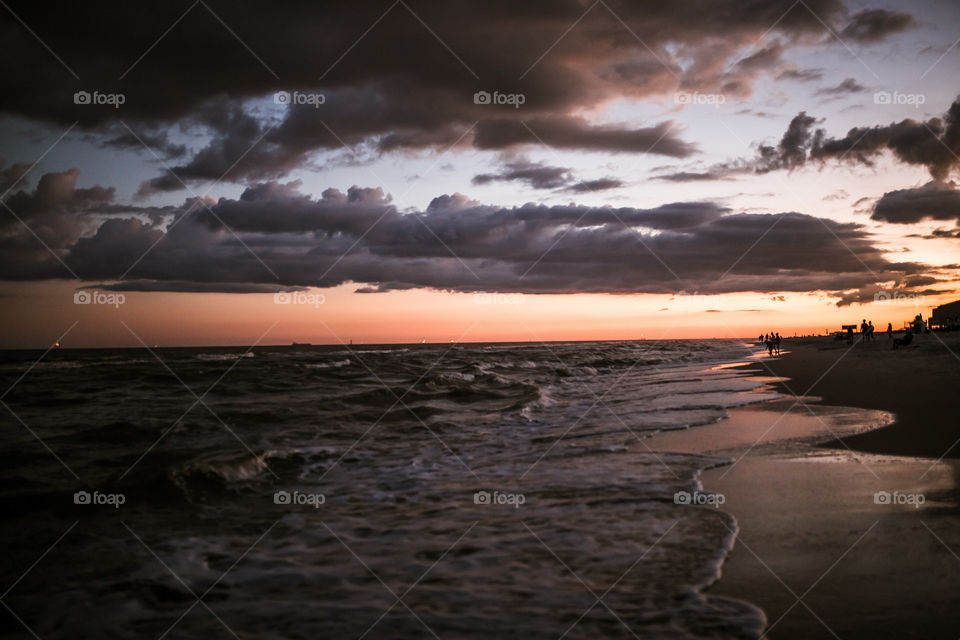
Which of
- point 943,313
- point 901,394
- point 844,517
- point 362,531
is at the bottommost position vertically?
point 362,531

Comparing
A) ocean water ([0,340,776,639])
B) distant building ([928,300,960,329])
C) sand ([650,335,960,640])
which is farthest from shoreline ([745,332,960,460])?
distant building ([928,300,960,329])

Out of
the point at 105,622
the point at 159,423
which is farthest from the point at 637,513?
the point at 159,423

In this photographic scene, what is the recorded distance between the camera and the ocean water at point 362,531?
15.9ft

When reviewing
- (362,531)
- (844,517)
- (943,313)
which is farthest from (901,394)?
(943,313)

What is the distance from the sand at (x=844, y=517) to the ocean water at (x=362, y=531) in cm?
38

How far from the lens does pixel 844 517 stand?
6199 millimetres

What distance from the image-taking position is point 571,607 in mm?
4801

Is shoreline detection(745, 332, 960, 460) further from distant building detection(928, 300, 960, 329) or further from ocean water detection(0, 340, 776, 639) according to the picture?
distant building detection(928, 300, 960, 329)

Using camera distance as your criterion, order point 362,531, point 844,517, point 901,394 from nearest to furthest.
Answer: point 844,517
point 362,531
point 901,394

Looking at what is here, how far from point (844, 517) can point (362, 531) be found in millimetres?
5386

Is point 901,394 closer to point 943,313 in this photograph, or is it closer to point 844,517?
point 844,517

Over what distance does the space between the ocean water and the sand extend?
38 cm

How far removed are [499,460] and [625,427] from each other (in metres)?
4.19

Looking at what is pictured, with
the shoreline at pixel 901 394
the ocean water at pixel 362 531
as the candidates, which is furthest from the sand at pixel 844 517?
the ocean water at pixel 362 531
